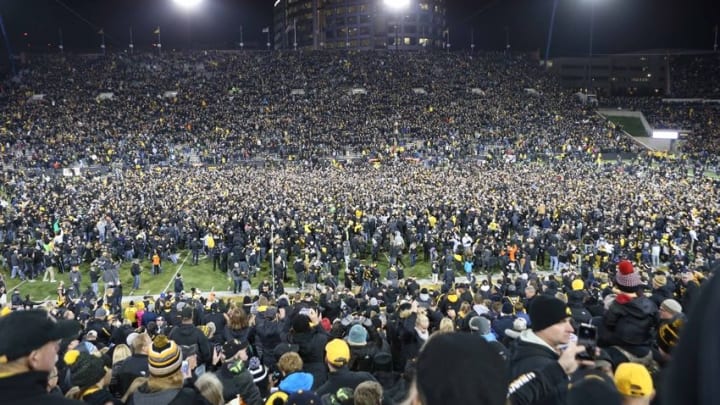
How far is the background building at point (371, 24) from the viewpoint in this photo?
378ft

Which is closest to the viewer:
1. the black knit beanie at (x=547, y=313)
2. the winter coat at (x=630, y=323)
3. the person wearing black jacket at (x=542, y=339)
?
the person wearing black jacket at (x=542, y=339)

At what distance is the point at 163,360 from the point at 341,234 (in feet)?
57.7

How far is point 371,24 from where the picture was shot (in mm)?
114625

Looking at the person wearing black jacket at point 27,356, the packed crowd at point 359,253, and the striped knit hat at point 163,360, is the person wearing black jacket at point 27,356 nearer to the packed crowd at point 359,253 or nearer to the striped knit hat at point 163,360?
the striped knit hat at point 163,360

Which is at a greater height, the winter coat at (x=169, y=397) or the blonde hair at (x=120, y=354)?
the winter coat at (x=169, y=397)

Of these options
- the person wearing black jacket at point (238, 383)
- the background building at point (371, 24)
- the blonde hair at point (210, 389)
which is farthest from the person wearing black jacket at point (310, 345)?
the background building at point (371, 24)

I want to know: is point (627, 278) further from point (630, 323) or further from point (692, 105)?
point (692, 105)

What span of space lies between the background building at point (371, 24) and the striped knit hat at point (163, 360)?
4468 inches

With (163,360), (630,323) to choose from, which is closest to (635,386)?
(630,323)

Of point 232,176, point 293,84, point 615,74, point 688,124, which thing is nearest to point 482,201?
point 232,176

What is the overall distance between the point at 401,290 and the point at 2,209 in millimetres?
23958

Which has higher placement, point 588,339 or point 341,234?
point 588,339

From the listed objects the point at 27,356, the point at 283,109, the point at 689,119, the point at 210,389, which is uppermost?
the point at 283,109

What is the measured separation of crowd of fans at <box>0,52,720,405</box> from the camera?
13.0 feet
